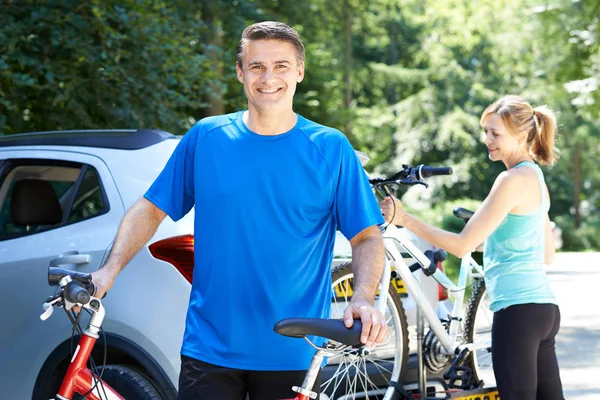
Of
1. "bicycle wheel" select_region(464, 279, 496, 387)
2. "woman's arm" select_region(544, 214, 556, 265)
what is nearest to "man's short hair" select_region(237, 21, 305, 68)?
"woman's arm" select_region(544, 214, 556, 265)

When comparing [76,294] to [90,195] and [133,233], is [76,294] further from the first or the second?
[90,195]

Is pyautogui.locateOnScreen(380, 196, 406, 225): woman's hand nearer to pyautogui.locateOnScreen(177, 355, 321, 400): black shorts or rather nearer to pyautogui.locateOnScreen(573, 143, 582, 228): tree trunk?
pyautogui.locateOnScreen(177, 355, 321, 400): black shorts

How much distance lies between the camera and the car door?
4.59 metres

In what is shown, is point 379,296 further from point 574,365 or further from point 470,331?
point 574,365

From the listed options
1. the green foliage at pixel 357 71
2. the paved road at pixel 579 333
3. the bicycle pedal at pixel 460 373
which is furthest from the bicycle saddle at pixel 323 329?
the green foliage at pixel 357 71

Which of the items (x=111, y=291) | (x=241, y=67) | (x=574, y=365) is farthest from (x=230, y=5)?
(x=241, y=67)

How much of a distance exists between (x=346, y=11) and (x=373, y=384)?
1877 cm

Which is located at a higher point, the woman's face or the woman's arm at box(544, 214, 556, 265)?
the woman's face

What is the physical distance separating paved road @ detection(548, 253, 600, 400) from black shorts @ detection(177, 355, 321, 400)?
460 cm

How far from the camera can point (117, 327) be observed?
444 centimetres

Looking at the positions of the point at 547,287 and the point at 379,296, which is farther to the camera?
the point at 379,296

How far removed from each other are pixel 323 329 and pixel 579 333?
27.4 ft

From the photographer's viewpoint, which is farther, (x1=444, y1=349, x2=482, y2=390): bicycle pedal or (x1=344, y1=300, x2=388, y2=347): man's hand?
(x1=444, y1=349, x2=482, y2=390): bicycle pedal

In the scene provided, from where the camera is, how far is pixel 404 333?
5.32 meters
